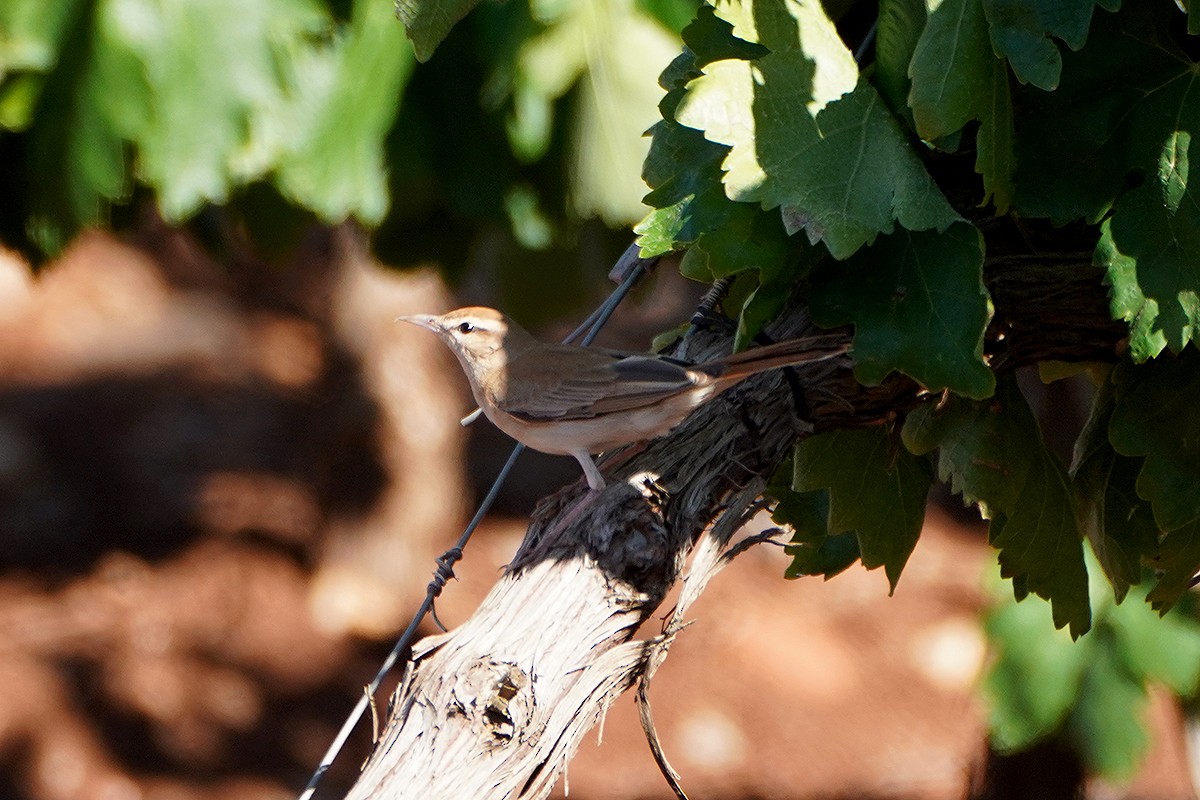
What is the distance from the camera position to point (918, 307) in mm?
1592

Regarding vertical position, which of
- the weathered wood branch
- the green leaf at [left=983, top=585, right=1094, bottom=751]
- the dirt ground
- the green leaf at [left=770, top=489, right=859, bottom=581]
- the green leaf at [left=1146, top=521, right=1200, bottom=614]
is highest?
the weathered wood branch

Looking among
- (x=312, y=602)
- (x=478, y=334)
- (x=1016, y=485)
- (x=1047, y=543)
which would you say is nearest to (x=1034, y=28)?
(x=1016, y=485)

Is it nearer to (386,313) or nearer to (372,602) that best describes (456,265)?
(386,313)

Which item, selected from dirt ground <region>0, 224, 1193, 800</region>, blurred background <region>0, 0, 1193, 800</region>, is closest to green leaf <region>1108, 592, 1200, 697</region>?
blurred background <region>0, 0, 1193, 800</region>

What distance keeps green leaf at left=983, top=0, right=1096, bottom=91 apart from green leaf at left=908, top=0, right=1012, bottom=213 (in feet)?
0.14

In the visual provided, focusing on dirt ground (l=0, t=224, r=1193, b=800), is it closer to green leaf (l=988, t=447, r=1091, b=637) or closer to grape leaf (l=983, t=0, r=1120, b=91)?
green leaf (l=988, t=447, r=1091, b=637)

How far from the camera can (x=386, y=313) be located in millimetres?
6484

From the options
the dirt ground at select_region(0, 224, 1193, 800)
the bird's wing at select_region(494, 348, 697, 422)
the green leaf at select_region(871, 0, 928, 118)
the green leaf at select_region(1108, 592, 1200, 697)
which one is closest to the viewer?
the green leaf at select_region(871, 0, 928, 118)

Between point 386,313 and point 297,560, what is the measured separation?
1559 millimetres

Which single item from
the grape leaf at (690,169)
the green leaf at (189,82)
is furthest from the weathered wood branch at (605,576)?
the green leaf at (189,82)

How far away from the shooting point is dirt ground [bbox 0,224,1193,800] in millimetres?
6211

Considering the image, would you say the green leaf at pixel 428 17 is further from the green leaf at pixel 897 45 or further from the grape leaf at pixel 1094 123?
the grape leaf at pixel 1094 123

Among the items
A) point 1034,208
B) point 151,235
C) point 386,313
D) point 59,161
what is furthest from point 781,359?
point 151,235

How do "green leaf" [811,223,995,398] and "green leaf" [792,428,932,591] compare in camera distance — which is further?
"green leaf" [792,428,932,591]
